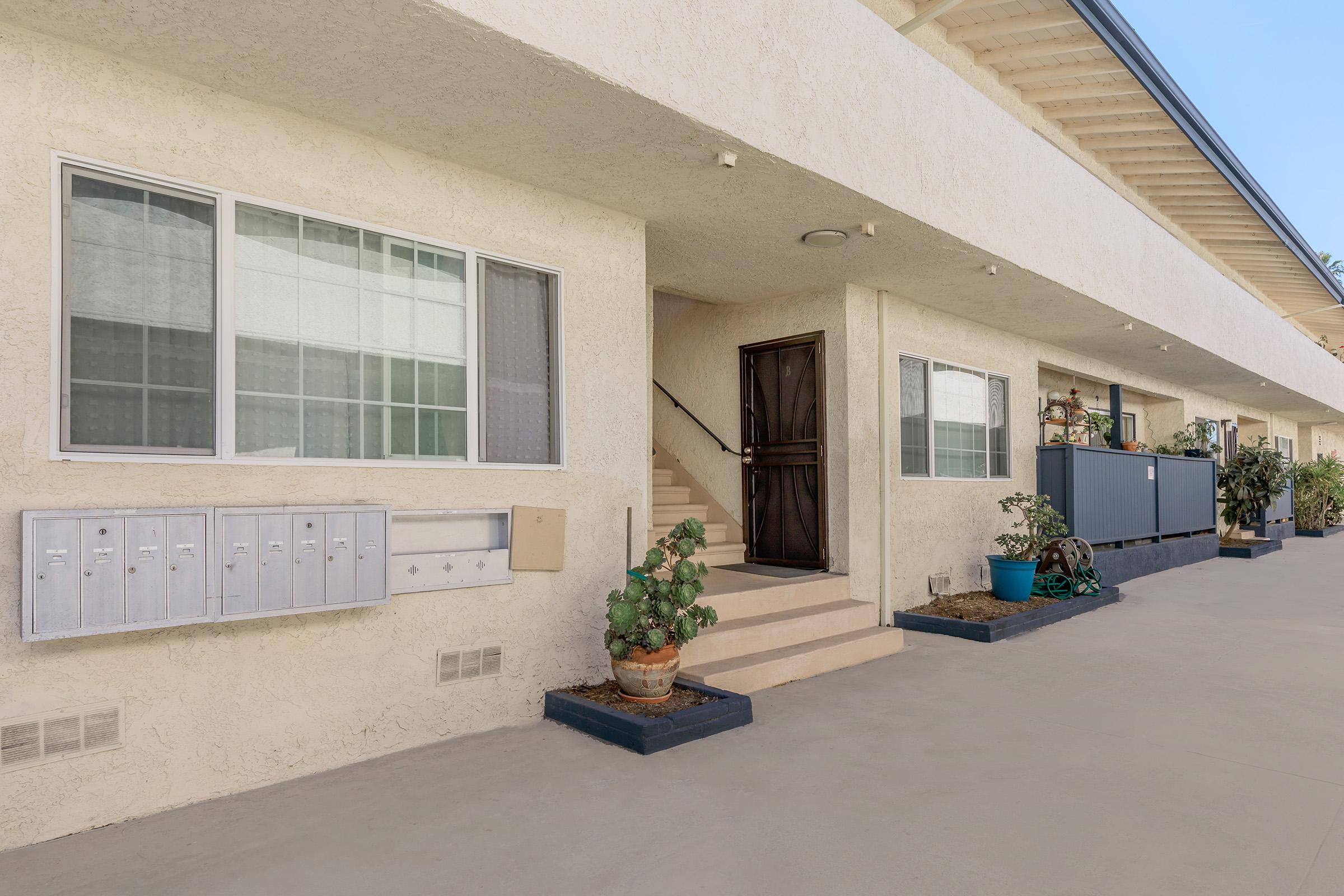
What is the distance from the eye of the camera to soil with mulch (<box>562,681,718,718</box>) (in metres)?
4.11

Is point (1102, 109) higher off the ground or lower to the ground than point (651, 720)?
higher

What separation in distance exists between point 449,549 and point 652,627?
3.71 feet

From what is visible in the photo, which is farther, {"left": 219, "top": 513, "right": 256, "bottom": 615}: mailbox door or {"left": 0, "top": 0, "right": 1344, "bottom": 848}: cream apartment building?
{"left": 219, "top": 513, "right": 256, "bottom": 615}: mailbox door

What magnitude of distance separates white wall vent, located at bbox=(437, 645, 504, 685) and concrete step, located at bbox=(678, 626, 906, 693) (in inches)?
44.8

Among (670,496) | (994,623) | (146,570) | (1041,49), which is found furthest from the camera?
(670,496)

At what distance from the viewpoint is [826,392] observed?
22.5ft

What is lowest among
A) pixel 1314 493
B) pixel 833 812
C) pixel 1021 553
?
pixel 833 812

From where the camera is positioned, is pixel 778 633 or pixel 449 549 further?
pixel 778 633

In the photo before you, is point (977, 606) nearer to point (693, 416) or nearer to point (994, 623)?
point (994, 623)

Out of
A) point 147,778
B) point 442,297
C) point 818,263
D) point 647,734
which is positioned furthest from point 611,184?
point 147,778

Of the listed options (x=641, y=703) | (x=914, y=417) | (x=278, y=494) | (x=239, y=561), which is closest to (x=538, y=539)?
(x=641, y=703)

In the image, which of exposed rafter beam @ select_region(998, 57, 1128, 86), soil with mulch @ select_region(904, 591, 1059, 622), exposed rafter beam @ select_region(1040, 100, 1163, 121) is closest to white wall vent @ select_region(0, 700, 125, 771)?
soil with mulch @ select_region(904, 591, 1059, 622)

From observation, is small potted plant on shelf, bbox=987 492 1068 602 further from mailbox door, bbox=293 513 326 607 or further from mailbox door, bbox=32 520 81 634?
mailbox door, bbox=32 520 81 634

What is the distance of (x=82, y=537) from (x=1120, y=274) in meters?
8.19
